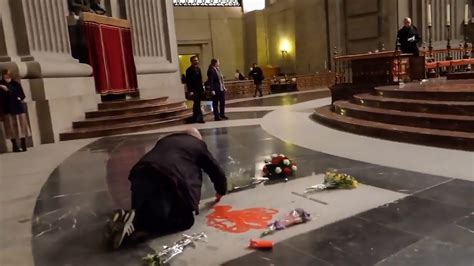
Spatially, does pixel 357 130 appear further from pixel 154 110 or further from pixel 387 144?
pixel 154 110

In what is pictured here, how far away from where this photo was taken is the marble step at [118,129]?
8773mm

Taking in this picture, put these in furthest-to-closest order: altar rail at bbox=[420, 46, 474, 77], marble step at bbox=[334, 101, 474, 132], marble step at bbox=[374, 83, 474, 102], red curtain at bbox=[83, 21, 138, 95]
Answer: altar rail at bbox=[420, 46, 474, 77] → red curtain at bbox=[83, 21, 138, 95] → marble step at bbox=[374, 83, 474, 102] → marble step at bbox=[334, 101, 474, 132]

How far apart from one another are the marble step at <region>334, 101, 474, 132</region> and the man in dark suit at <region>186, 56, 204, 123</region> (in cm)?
348

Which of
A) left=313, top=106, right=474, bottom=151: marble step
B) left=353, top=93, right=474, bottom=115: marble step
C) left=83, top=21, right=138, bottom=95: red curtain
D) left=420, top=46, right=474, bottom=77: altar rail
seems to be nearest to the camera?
left=313, top=106, right=474, bottom=151: marble step

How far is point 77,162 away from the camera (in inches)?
243

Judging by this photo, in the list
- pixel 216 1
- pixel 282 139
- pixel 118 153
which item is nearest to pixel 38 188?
pixel 118 153

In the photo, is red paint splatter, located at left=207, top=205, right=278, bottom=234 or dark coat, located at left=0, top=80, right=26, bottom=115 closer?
red paint splatter, located at left=207, top=205, right=278, bottom=234

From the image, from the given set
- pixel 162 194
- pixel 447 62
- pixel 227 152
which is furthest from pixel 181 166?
pixel 447 62

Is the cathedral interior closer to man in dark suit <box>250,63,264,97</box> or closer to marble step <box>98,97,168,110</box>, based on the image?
marble step <box>98,97,168,110</box>

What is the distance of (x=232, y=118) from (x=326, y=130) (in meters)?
3.35

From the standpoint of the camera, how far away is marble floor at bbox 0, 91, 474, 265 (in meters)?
2.66

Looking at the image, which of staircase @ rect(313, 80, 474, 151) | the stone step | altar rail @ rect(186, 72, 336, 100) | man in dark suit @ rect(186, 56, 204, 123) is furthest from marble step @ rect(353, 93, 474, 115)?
altar rail @ rect(186, 72, 336, 100)

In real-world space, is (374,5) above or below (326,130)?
above

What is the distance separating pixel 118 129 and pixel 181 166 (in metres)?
6.50
